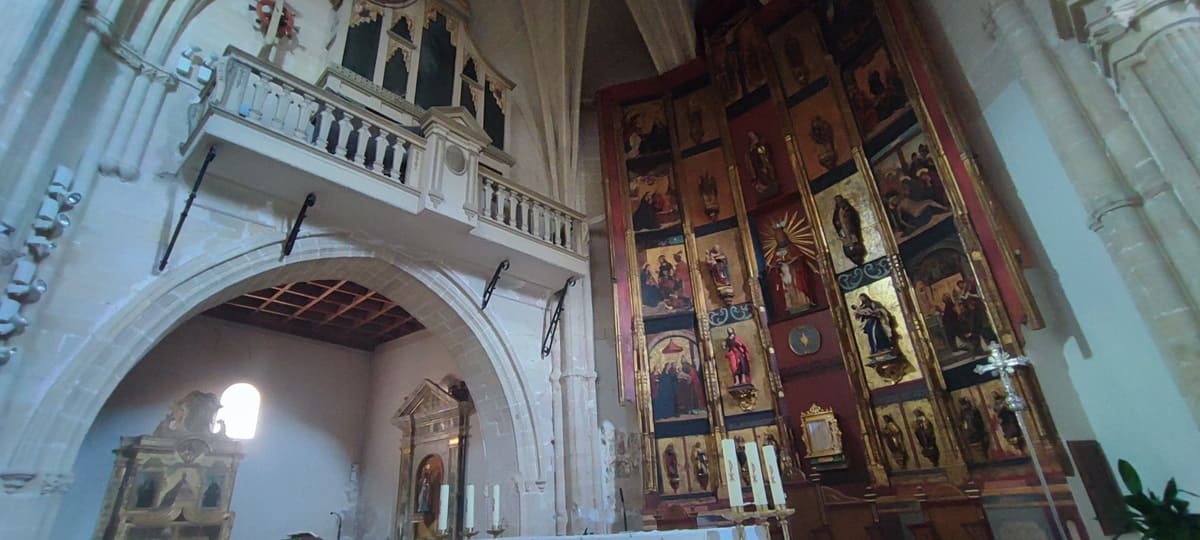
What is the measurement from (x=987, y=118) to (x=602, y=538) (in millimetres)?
6039

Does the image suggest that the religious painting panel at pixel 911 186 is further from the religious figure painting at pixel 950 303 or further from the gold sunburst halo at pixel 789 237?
the gold sunburst halo at pixel 789 237

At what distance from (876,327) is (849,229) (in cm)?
138

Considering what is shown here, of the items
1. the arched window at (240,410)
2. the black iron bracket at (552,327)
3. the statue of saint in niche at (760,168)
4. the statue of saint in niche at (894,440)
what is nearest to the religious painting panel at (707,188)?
the statue of saint in niche at (760,168)

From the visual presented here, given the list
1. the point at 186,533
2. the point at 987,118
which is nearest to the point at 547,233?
the point at 987,118

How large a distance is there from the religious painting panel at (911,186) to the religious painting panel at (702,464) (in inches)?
149

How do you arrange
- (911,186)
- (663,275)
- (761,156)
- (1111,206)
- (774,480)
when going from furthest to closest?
(663,275), (761,156), (911,186), (1111,206), (774,480)

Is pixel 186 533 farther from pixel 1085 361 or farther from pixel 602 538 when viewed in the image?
pixel 1085 361

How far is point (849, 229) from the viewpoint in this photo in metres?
7.36

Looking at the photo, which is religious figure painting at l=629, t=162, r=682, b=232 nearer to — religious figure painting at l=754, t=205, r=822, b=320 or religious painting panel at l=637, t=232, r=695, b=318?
religious painting panel at l=637, t=232, r=695, b=318

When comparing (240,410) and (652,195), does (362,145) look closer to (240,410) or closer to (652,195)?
(652,195)

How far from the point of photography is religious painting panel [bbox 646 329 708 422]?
814 centimetres

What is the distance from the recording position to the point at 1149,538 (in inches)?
157

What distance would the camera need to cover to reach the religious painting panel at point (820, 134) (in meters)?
7.81

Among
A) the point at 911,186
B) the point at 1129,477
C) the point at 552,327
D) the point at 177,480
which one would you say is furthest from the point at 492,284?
the point at 1129,477
